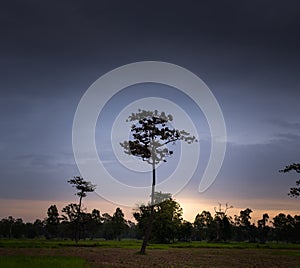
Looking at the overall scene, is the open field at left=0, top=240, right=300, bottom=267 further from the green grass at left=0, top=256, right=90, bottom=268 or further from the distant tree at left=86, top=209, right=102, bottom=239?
the distant tree at left=86, top=209, right=102, bottom=239

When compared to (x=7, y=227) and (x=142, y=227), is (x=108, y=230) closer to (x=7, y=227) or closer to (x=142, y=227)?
(x=7, y=227)

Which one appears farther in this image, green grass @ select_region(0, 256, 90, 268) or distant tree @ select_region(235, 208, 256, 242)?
distant tree @ select_region(235, 208, 256, 242)

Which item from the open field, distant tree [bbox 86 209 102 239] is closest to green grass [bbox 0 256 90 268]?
the open field

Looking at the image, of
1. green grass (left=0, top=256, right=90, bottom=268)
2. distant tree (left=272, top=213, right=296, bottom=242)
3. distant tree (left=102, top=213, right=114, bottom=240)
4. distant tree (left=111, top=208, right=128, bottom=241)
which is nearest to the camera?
green grass (left=0, top=256, right=90, bottom=268)

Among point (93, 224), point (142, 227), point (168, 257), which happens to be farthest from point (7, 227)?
point (168, 257)

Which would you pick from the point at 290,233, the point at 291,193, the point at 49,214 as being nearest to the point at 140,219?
the point at 49,214

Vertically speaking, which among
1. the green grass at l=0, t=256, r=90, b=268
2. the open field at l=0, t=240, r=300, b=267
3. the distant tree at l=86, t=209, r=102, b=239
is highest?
the distant tree at l=86, t=209, r=102, b=239

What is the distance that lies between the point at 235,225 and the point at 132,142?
153185 mm

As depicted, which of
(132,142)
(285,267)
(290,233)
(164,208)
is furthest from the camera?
(290,233)

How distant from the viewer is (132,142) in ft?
171

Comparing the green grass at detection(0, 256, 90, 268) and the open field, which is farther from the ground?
the open field

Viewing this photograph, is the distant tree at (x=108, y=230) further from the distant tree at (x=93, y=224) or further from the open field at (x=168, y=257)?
the open field at (x=168, y=257)

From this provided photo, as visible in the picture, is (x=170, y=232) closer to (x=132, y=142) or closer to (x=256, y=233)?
(x=132, y=142)

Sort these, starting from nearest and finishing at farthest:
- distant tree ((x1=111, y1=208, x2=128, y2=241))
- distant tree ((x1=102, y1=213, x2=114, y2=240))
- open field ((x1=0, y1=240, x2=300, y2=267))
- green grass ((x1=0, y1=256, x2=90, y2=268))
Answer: green grass ((x1=0, y1=256, x2=90, y2=268))
open field ((x1=0, y1=240, x2=300, y2=267))
distant tree ((x1=111, y1=208, x2=128, y2=241))
distant tree ((x1=102, y1=213, x2=114, y2=240))
